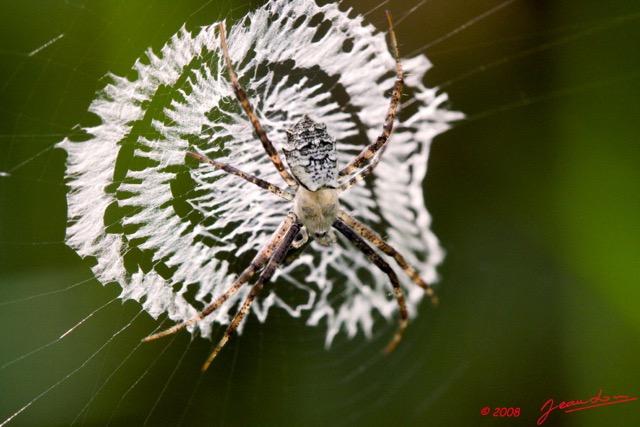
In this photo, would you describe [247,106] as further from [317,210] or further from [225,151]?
[317,210]

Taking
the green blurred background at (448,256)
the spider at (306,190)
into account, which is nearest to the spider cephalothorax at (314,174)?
the spider at (306,190)

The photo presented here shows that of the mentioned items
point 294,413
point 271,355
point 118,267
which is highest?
point 118,267

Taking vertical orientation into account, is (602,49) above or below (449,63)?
below

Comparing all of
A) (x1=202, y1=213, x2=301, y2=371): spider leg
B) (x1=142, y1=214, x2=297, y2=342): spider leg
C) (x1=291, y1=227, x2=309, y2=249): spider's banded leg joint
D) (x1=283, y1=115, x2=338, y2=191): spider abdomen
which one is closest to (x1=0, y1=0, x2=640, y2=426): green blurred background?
(x1=142, y1=214, x2=297, y2=342): spider leg

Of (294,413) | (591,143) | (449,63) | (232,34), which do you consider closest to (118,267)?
(232,34)

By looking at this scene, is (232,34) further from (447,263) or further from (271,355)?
(447,263)

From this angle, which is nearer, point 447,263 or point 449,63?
point 449,63

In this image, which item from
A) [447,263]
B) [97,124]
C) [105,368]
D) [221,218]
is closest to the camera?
[97,124]

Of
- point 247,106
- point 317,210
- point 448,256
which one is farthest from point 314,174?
point 448,256
